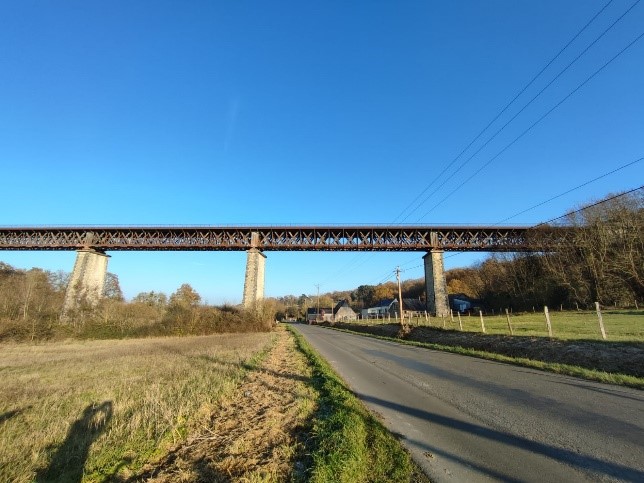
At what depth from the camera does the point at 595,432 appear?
534 cm

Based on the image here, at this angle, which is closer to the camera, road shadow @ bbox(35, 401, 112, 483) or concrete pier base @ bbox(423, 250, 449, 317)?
road shadow @ bbox(35, 401, 112, 483)

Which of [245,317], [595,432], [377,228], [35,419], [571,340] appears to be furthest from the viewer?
[377,228]

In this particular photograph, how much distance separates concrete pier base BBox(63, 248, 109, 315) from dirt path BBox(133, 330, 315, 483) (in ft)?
148

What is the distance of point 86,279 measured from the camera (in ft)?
171

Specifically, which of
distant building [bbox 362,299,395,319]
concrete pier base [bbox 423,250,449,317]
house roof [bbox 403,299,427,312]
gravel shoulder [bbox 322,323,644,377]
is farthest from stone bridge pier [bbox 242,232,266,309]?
house roof [bbox 403,299,427,312]

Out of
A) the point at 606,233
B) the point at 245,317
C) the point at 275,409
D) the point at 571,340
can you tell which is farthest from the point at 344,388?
the point at 606,233

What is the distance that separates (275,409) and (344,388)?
2.39 m

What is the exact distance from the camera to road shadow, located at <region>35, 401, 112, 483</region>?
4.49 meters

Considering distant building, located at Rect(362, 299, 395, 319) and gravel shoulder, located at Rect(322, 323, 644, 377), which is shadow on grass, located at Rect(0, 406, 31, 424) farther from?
distant building, located at Rect(362, 299, 395, 319)

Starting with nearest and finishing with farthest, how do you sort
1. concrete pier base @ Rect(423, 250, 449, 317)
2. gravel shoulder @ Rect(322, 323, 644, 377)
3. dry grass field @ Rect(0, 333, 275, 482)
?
dry grass field @ Rect(0, 333, 275, 482), gravel shoulder @ Rect(322, 323, 644, 377), concrete pier base @ Rect(423, 250, 449, 317)

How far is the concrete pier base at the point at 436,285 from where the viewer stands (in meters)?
49.1

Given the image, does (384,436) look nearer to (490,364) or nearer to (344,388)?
(344,388)

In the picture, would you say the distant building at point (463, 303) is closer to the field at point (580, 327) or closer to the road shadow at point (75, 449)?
the field at point (580, 327)

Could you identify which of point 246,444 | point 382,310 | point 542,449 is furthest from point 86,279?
point 382,310
